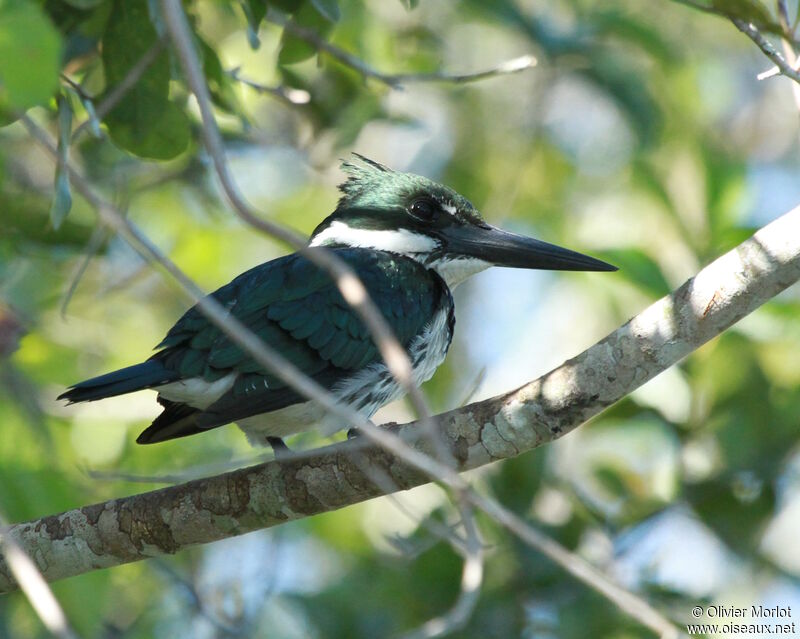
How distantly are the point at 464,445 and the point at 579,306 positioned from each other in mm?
4183

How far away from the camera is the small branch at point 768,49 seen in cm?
283

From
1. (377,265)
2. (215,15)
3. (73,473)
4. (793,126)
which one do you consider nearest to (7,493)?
(73,473)

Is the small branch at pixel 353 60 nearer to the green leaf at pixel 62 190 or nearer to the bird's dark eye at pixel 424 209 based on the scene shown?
the bird's dark eye at pixel 424 209

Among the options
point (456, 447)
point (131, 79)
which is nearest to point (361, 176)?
point (131, 79)

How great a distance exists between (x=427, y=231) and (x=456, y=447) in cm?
150

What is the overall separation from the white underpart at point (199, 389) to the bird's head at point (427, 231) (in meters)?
1.09

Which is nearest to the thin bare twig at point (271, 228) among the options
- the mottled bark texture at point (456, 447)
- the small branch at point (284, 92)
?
the mottled bark texture at point (456, 447)

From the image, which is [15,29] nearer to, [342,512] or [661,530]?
[661,530]

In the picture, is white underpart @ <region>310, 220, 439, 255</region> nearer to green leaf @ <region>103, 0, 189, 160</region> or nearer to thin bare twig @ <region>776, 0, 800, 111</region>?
green leaf @ <region>103, 0, 189, 160</region>

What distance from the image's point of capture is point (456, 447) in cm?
318

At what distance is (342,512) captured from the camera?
6.29 metres

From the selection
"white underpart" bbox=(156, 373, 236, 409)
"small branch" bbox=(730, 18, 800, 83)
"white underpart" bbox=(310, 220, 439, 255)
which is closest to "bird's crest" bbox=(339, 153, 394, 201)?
"white underpart" bbox=(310, 220, 439, 255)

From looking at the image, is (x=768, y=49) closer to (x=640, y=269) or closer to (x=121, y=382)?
(x=640, y=269)

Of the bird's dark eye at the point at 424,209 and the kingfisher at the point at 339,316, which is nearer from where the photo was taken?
the kingfisher at the point at 339,316
